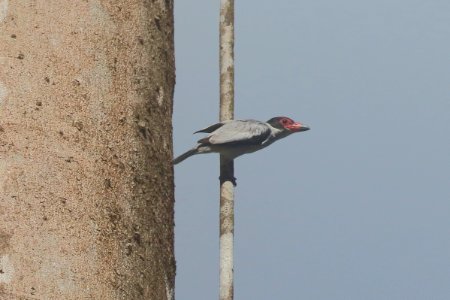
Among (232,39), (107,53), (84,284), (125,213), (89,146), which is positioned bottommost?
(84,284)

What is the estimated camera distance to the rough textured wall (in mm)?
2736

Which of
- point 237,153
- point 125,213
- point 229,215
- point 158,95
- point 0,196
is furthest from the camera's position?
point 237,153

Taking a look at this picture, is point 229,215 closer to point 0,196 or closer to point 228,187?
point 228,187

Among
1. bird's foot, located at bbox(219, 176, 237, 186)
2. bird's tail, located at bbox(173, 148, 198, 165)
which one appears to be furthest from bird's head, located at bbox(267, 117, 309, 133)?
bird's foot, located at bbox(219, 176, 237, 186)

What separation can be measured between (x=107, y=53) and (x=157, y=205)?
1.53 feet

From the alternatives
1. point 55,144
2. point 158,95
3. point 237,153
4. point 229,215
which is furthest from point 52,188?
point 237,153

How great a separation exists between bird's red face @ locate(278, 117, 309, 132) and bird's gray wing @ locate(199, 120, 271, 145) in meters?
0.90

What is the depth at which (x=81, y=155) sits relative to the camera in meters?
2.87

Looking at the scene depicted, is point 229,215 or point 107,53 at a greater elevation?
point 107,53

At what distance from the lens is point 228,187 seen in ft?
24.5

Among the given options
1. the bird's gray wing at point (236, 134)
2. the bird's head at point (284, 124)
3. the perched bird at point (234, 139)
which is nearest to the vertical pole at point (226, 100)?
the perched bird at point (234, 139)

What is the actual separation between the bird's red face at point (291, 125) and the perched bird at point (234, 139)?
40cm

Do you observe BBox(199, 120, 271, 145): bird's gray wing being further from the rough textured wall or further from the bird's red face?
the rough textured wall

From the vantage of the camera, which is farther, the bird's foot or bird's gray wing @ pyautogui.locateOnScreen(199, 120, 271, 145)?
bird's gray wing @ pyautogui.locateOnScreen(199, 120, 271, 145)
